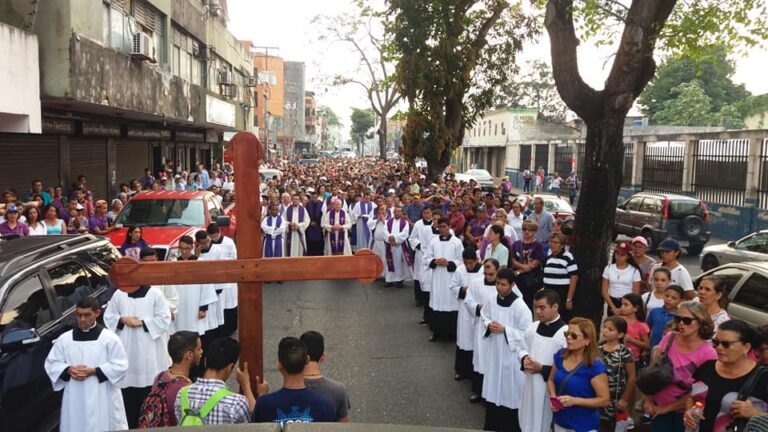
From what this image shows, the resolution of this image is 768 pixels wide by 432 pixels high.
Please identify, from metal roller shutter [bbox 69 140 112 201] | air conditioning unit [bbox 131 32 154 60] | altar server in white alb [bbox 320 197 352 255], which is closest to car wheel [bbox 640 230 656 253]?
altar server in white alb [bbox 320 197 352 255]

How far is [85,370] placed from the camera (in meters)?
4.80

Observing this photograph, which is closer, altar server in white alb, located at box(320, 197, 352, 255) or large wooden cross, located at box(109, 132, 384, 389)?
large wooden cross, located at box(109, 132, 384, 389)

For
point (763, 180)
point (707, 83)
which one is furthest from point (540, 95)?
point (763, 180)

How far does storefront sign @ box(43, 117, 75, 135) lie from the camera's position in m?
15.3

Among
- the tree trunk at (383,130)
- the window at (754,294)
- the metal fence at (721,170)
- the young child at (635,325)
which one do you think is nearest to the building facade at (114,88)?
the young child at (635,325)

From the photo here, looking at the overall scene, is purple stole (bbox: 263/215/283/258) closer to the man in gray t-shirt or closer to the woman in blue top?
the woman in blue top

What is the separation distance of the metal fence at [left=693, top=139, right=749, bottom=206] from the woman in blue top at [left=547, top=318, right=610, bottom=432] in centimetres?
1898

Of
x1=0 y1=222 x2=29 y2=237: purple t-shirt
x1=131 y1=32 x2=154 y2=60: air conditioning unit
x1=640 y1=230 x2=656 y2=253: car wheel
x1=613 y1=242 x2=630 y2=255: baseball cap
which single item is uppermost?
x1=131 y1=32 x2=154 y2=60: air conditioning unit

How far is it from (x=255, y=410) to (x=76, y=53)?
11415 millimetres

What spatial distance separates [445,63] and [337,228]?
28.8 ft

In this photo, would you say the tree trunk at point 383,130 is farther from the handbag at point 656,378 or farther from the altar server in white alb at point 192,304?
the handbag at point 656,378

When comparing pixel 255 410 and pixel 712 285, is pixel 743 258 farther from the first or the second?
pixel 255 410

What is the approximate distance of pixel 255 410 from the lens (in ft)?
12.1

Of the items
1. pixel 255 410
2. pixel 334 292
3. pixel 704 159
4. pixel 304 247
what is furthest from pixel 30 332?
pixel 704 159
